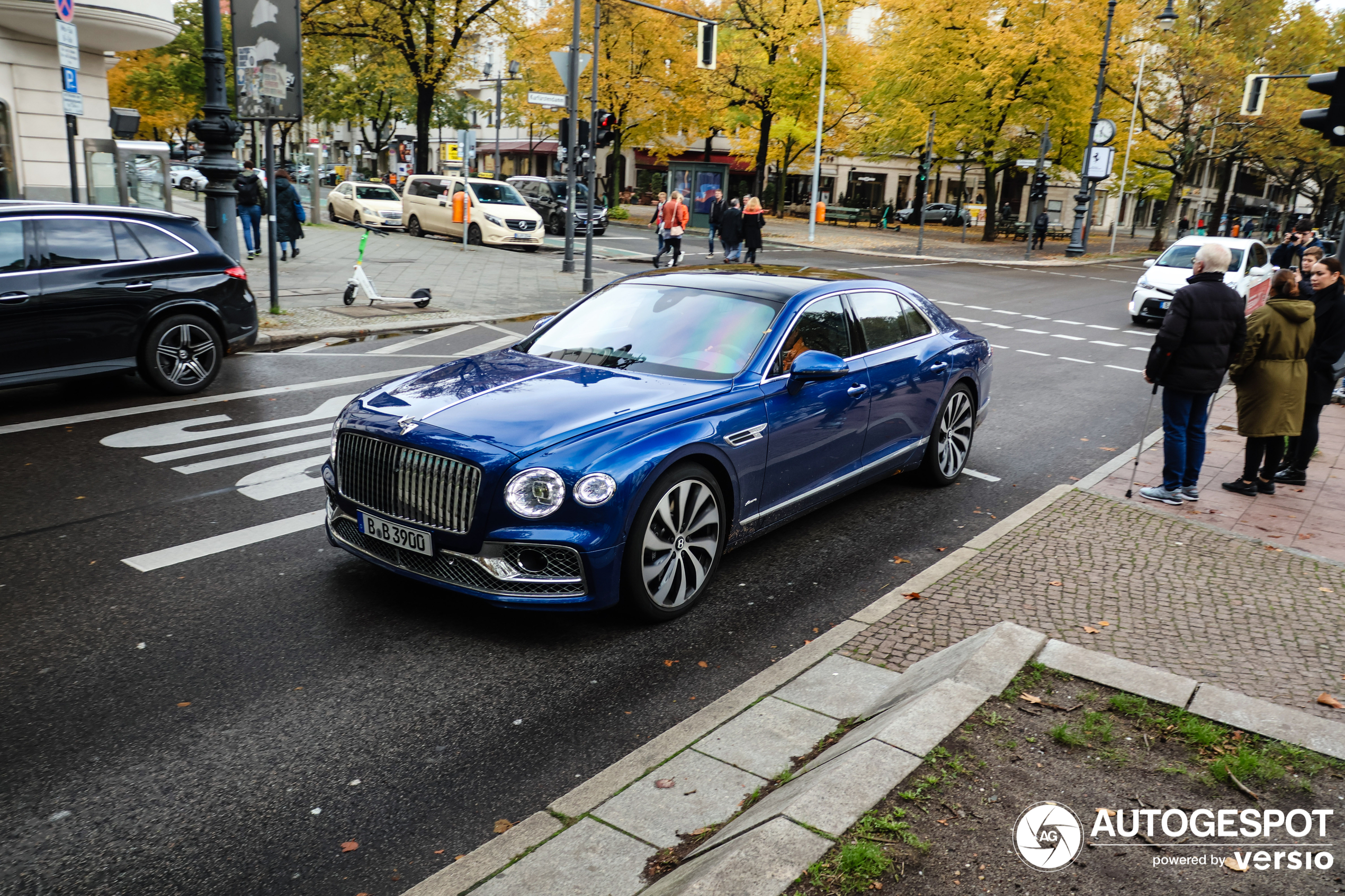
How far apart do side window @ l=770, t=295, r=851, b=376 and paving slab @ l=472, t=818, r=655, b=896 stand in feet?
9.85

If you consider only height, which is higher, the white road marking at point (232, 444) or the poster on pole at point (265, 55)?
the poster on pole at point (265, 55)

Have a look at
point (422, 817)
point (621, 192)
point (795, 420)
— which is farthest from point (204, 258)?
point (621, 192)

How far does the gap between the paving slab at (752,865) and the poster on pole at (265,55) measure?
40.3 ft

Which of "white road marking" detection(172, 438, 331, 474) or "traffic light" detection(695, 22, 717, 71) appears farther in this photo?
"traffic light" detection(695, 22, 717, 71)

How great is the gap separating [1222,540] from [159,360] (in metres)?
8.71

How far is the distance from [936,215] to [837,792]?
59.6m

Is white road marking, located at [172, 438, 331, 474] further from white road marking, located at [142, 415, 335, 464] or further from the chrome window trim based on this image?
the chrome window trim

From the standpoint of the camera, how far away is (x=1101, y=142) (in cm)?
3741

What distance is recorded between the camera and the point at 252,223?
20688 mm

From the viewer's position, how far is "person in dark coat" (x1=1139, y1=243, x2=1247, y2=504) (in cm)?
701

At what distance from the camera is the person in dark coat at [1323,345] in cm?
802

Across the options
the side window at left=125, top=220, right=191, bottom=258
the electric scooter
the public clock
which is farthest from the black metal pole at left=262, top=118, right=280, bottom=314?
the public clock

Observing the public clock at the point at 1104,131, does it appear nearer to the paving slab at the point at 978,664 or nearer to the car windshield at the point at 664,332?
the car windshield at the point at 664,332

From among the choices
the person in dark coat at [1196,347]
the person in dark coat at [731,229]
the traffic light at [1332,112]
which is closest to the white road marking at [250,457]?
the person in dark coat at [1196,347]
